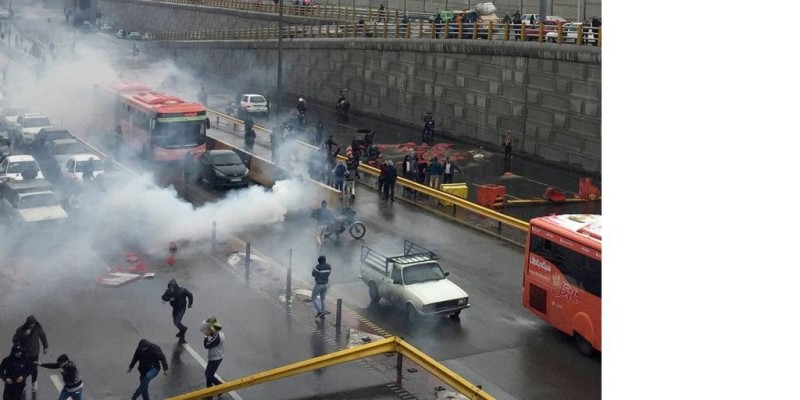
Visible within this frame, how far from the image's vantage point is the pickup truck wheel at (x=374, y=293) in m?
20.0

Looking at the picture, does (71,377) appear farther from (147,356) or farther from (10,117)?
A: (10,117)

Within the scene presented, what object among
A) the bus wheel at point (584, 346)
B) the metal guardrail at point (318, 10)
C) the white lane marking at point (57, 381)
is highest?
the metal guardrail at point (318, 10)

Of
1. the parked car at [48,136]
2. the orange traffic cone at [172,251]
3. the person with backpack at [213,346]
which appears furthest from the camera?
the parked car at [48,136]

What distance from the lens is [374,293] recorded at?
65.7 feet

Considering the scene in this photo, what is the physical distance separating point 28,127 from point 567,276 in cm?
2973

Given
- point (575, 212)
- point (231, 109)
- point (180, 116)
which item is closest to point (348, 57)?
point (231, 109)

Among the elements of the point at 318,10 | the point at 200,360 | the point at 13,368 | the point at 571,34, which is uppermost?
the point at 318,10

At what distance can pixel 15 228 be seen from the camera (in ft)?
80.7

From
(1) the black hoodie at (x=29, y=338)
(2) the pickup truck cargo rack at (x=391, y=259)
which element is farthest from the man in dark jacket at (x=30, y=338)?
(2) the pickup truck cargo rack at (x=391, y=259)

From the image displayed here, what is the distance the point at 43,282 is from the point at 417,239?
9.63 m

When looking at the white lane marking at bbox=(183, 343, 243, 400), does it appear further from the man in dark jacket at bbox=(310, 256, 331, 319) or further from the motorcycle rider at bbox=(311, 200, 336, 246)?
the motorcycle rider at bbox=(311, 200, 336, 246)

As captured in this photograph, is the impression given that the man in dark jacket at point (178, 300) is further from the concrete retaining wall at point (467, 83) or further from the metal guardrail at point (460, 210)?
the concrete retaining wall at point (467, 83)

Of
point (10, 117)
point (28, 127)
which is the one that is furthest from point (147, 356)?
point (10, 117)

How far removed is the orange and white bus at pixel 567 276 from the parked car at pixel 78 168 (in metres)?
17.2
